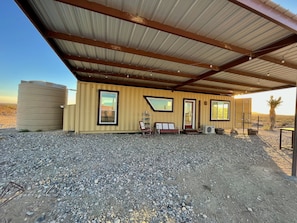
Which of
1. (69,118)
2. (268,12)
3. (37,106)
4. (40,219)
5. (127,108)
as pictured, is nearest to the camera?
(40,219)

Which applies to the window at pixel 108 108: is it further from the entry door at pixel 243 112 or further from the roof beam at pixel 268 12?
the entry door at pixel 243 112

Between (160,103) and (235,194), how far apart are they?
6.37m

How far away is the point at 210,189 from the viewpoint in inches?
94.3

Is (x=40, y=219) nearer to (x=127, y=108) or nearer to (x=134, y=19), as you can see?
(x=134, y=19)

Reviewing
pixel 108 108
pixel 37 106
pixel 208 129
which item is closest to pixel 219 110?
pixel 208 129

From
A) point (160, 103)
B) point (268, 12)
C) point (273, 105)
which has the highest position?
point (268, 12)

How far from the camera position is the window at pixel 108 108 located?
710 centimetres

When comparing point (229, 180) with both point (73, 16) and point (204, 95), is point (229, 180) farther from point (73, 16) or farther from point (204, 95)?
point (204, 95)

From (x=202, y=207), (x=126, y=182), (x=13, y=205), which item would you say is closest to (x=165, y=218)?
(x=202, y=207)

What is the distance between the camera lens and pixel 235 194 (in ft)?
7.53

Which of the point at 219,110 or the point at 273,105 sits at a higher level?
the point at 273,105

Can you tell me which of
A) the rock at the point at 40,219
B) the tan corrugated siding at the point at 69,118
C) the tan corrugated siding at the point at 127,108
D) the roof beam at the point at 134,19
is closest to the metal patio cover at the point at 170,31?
the roof beam at the point at 134,19

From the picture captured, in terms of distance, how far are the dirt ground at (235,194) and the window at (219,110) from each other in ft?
21.2

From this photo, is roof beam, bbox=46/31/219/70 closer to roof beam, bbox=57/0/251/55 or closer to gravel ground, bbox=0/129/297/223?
roof beam, bbox=57/0/251/55
